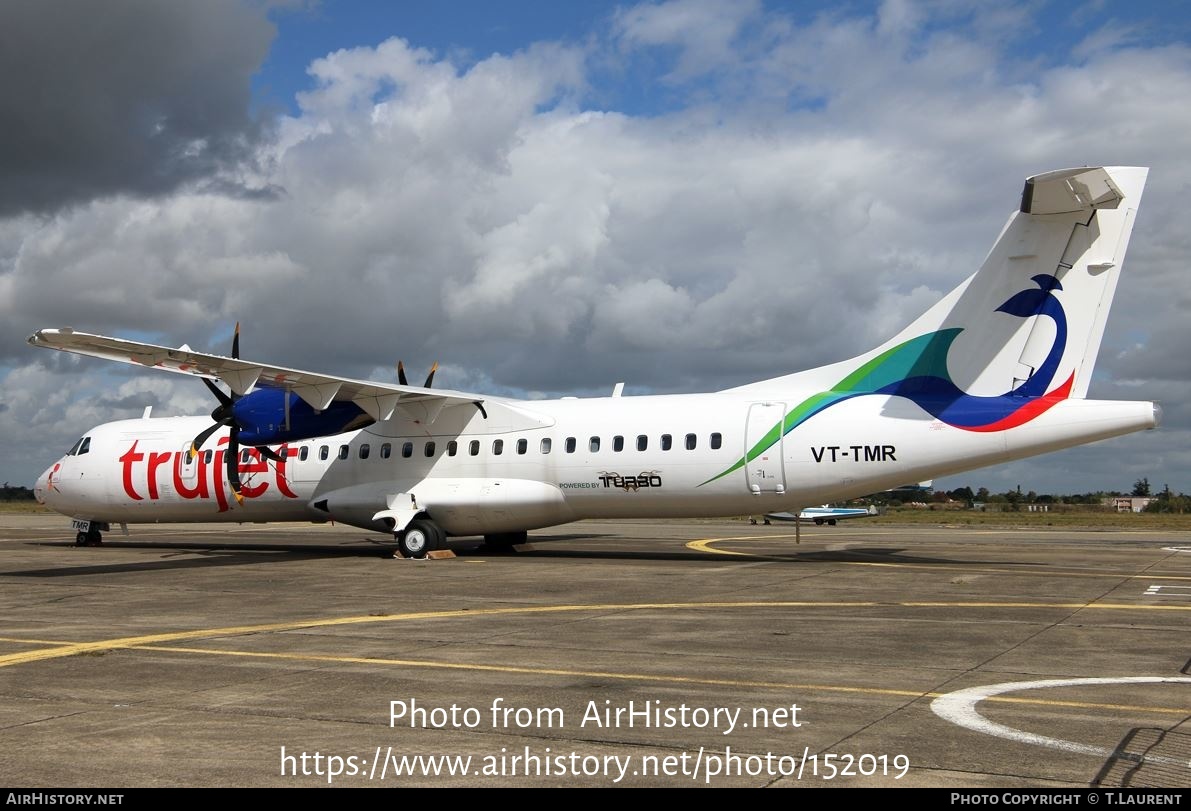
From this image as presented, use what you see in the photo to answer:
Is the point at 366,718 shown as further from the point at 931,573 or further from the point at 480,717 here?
the point at 931,573

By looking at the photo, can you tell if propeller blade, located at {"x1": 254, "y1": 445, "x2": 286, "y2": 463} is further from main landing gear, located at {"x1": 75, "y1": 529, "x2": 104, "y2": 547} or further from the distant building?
the distant building

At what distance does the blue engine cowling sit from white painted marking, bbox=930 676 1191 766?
776 inches

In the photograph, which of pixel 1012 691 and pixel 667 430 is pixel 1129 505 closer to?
pixel 667 430

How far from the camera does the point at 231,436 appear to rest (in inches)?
1069

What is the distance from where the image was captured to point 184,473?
96.5 ft

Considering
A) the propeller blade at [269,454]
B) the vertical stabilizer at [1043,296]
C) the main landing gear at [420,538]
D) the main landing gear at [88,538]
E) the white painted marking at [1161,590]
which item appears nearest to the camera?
the white painted marking at [1161,590]

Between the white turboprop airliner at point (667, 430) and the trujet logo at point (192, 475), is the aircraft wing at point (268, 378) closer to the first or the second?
the white turboprop airliner at point (667, 430)

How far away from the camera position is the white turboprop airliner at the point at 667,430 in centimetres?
2014

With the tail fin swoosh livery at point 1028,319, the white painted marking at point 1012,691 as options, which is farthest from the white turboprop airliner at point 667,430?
the white painted marking at point 1012,691

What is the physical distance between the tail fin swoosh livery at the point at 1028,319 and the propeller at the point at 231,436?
16.0 m

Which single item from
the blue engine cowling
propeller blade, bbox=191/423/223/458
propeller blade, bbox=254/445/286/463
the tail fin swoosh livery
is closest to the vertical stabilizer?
the tail fin swoosh livery

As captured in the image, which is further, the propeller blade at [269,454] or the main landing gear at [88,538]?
the main landing gear at [88,538]

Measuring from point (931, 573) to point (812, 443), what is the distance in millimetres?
3605
